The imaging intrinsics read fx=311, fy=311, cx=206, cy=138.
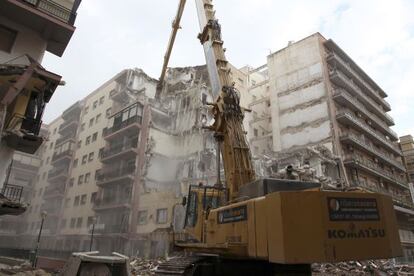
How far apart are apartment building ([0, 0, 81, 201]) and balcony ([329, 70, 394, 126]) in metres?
33.6

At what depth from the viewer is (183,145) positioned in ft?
132

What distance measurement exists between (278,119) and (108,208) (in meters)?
25.4

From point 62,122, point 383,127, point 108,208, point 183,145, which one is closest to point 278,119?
point 183,145

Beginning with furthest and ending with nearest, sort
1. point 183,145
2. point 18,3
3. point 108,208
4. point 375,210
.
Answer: point 183,145 < point 108,208 < point 18,3 < point 375,210

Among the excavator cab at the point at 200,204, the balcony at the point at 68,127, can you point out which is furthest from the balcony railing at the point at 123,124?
the excavator cab at the point at 200,204

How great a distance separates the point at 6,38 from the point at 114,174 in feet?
86.5

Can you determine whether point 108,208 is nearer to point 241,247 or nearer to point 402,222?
point 241,247

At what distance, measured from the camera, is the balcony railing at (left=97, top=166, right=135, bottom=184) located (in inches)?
1490

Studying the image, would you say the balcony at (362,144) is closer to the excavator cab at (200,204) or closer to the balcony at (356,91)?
the balcony at (356,91)

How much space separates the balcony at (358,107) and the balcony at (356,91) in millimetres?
972

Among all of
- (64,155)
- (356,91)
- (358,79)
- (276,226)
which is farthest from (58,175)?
(276,226)

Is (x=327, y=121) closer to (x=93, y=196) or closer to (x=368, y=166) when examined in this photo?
(x=368, y=166)

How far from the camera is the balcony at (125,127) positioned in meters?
38.9

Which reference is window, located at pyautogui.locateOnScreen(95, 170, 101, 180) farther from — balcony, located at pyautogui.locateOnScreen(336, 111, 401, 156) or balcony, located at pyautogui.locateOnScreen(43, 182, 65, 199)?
balcony, located at pyautogui.locateOnScreen(336, 111, 401, 156)
